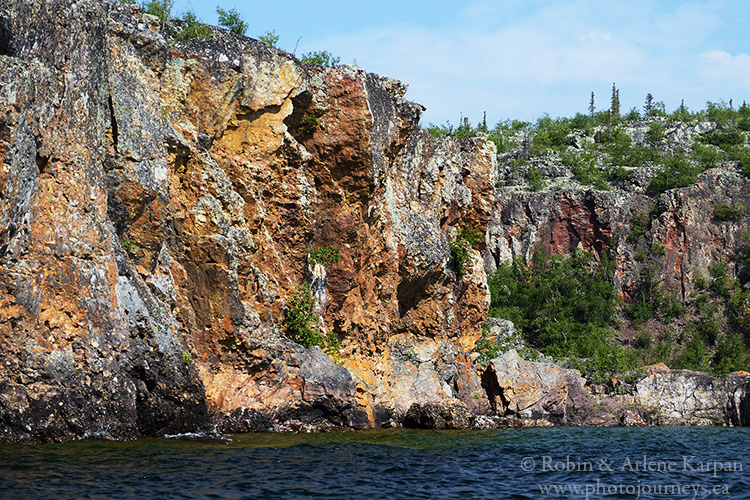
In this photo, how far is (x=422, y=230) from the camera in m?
32.8

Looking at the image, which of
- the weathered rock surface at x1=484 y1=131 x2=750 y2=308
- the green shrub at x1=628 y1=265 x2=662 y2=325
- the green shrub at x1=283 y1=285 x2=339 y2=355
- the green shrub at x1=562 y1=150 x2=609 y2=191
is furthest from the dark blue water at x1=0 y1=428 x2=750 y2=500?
the green shrub at x1=562 y1=150 x2=609 y2=191

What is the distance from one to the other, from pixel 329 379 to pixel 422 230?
11.0 m

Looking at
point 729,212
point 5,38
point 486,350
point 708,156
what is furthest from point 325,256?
point 708,156

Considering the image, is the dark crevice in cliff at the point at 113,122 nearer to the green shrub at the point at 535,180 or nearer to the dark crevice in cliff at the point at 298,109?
the dark crevice in cliff at the point at 298,109

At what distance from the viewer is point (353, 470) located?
15.2 metres

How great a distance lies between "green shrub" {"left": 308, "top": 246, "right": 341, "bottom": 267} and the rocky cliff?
0.23m

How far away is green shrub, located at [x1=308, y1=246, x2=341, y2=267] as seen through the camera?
2734cm

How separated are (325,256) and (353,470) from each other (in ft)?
43.3

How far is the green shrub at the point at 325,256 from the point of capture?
2734 centimetres

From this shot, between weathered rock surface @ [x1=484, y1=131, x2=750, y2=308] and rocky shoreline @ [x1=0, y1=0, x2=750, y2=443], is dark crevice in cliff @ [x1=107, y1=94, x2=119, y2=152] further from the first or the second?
weathered rock surface @ [x1=484, y1=131, x2=750, y2=308]

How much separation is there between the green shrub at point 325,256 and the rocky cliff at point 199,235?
0.23m

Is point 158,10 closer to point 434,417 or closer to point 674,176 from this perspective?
point 434,417

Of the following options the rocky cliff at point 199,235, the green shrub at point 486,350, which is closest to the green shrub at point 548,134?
the green shrub at point 486,350

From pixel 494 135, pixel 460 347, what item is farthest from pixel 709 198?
pixel 460 347
